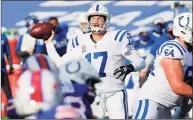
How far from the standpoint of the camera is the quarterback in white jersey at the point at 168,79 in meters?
4.69

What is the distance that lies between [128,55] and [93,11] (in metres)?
0.47

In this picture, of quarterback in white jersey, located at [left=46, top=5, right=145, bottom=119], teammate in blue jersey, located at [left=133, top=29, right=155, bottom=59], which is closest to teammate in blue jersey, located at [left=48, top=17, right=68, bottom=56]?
teammate in blue jersey, located at [left=133, top=29, right=155, bottom=59]

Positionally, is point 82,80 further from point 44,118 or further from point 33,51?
point 33,51

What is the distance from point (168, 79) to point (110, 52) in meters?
0.95

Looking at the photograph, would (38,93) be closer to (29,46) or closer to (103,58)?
(103,58)

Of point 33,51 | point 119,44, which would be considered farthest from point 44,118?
point 33,51

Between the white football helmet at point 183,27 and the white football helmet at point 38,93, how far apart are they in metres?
2.63

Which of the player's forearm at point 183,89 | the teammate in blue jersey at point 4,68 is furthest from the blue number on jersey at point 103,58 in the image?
the teammate in blue jersey at point 4,68

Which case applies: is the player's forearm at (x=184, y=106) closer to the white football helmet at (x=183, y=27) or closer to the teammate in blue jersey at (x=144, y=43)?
the white football helmet at (x=183, y=27)

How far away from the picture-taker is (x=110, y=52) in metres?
5.58

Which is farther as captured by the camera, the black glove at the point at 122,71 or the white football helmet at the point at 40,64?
the black glove at the point at 122,71

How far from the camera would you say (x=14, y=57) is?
974 centimetres

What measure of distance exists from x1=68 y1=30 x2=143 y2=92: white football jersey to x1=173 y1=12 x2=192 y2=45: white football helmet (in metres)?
0.48

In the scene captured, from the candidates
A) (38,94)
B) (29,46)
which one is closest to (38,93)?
(38,94)
